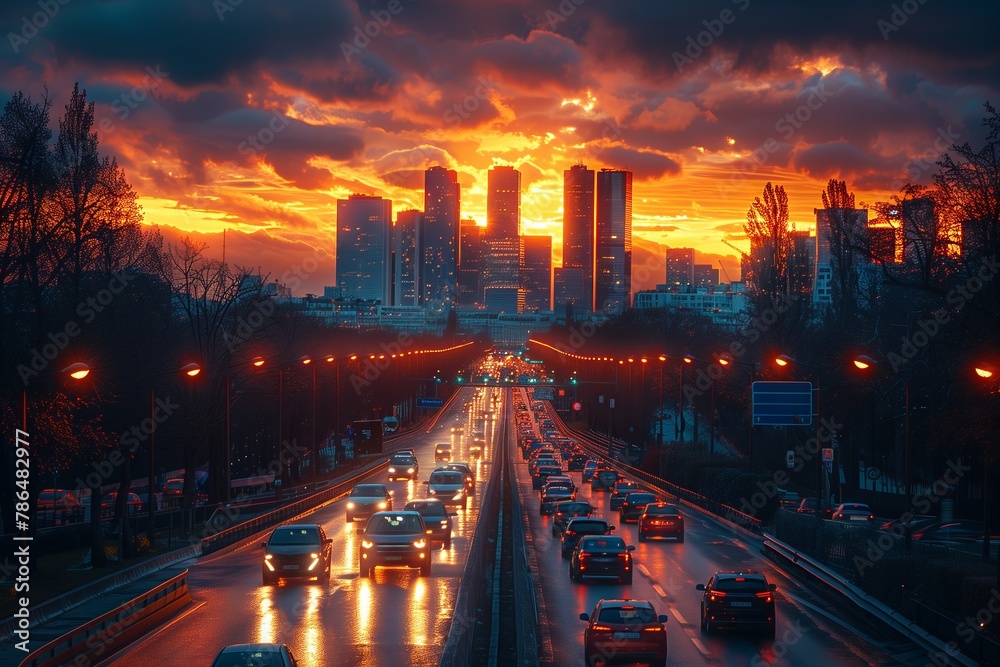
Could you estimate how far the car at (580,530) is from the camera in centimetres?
3725

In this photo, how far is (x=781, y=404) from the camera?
51781 millimetres

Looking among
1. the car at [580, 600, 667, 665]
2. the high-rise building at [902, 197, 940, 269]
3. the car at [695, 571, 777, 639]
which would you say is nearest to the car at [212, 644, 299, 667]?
the car at [580, 600, 667, 665]

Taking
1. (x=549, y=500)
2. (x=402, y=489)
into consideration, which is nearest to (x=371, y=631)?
(x=549, y=500)

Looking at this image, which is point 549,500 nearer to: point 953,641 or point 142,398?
point 142,398

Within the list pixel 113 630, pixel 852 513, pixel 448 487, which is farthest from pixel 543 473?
pixel 113 630

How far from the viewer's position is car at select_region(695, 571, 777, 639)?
22969 millimetres

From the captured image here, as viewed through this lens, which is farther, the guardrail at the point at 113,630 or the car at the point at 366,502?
the car at the point at 366,502

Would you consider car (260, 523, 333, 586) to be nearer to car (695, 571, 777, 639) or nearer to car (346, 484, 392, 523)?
car (695, 571, 777, 639)

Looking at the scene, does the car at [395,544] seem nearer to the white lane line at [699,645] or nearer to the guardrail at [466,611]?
the guardrail at [466,611]

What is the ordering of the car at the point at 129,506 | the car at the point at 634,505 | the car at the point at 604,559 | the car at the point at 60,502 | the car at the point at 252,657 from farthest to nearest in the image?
the car at the point at 129,506, the car at the point at 60,502, the car at the point at 634,505, the car at the point at 604,559, the car at the point at 252,657

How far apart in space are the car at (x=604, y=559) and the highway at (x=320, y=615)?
371cm

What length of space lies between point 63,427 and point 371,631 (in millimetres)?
12329

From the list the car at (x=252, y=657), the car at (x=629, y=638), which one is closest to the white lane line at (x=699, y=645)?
the car at (x=629, y=638)

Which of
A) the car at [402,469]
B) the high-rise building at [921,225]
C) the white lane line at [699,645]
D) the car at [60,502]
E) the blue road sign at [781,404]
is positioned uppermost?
the high-rise building at [921,225]
